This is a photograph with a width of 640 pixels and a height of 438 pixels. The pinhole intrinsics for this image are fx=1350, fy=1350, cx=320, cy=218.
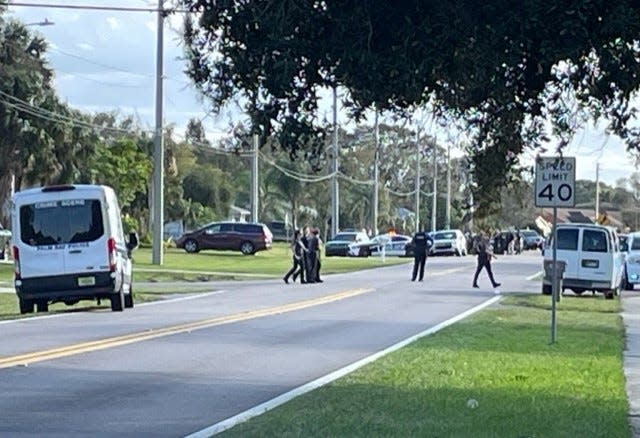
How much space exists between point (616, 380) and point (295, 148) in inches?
261

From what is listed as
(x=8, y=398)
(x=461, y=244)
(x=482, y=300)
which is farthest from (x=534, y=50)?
(x=461, y=244)

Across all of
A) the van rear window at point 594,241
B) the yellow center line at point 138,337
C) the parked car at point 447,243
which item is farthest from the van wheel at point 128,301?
the parked car at point 447,243

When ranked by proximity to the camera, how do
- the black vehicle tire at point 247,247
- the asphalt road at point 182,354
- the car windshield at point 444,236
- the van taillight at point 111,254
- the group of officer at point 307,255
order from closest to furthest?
the asphalt road at point 182,354, the van taillight at point 111,254, the group of officer at point 307,255, the black vehicle tire at point 247,247, the car windshield at point 444,236

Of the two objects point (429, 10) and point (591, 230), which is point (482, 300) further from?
point (429, 10)

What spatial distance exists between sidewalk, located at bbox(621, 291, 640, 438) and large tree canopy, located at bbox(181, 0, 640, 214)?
3339 millimetres

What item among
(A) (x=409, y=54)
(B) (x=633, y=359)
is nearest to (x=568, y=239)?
(B) (x=633, y=359)

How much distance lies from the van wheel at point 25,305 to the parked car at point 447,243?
5478 cm

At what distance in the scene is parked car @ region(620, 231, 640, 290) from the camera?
44156 millimetres

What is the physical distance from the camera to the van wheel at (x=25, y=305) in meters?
26.8

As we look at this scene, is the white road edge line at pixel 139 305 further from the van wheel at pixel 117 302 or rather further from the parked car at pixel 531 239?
the parked car at pixel 531 239

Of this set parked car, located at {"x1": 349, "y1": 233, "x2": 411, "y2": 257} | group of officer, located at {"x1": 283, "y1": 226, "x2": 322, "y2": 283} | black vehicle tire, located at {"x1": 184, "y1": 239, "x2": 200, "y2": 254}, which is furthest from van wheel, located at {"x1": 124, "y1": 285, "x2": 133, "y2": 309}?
parked car, located at {"x1": 349, "y1": 233, "x2": 411, "y2": 257}

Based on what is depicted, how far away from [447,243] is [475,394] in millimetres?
67138

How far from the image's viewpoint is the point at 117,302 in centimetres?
2786

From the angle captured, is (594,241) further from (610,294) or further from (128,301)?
(128,301)
